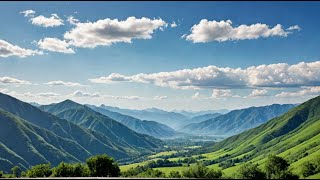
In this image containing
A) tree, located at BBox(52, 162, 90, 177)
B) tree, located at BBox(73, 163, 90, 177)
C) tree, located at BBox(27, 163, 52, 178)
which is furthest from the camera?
tree, located at BBox(27, 163, 52, 178)

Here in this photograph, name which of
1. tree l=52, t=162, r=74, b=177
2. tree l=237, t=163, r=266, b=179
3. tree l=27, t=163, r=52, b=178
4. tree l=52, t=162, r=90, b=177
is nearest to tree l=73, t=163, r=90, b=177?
tree l=52, t=162, r=90, b=177

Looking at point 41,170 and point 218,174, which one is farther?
point 41,170

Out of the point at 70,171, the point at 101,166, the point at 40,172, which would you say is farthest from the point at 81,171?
the point at 40,172

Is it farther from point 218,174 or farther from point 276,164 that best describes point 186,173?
point 276,164

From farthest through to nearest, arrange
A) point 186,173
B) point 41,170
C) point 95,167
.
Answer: point 41,170
point 95,167
point 186,173

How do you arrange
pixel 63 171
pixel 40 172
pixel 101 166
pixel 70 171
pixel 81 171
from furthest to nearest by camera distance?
pixel 40 172 → pixel 70 171 → pixel 81 171 → pixel 63 171 → pixel 101 166

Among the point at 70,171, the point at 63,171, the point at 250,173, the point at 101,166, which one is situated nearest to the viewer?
the point at 101,166

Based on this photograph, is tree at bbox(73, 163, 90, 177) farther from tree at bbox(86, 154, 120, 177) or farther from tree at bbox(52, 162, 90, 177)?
tree at bbox(86, 154, 120, 177)

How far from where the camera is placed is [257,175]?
592 ft

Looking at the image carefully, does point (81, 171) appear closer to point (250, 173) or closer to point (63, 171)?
point (63, 171)

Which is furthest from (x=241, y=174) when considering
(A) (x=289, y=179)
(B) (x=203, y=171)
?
(A) (x=289, y=179)

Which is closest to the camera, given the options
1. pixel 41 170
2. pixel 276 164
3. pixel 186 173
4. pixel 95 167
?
pixel 186 173

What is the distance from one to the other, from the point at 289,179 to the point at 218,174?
39.8 metres

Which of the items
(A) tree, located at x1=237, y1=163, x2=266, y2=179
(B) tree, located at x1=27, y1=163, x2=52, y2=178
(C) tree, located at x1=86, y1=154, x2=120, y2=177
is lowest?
(A) tree, located at x1=237, y1=163, x2=266, y2=179
